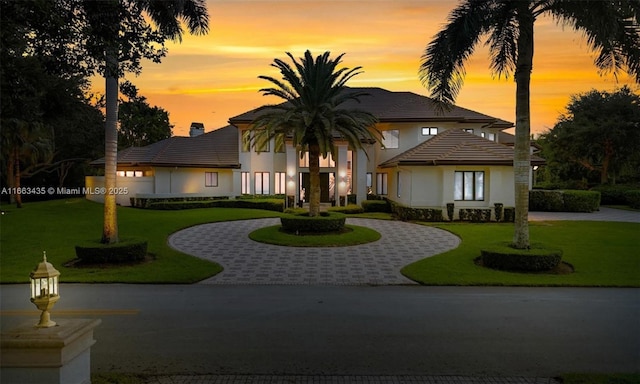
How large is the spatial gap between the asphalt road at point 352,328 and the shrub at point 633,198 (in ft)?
98.4

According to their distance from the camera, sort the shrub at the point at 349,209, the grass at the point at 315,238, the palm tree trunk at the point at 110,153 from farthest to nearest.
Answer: the shrub at the point at 349,209 → the grass at the point at 315,238 → the palm tree trunk at the point at 110,153

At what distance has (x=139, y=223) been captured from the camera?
924 inches

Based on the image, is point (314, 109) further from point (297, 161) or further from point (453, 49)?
point (297, 161)

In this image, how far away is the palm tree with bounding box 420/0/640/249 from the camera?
12.9 meters

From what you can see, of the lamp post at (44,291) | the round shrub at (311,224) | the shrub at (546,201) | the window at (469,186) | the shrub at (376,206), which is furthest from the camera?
the shrub at (546,201)

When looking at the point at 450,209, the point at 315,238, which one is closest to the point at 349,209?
the point at 450,209

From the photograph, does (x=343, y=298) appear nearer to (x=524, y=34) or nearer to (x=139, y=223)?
(x=524, y=34)

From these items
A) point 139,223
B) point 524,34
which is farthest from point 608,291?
point 139,223

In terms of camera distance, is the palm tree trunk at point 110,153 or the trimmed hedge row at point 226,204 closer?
the palm tree trunk at point 110,153

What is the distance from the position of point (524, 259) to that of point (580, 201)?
894 inches

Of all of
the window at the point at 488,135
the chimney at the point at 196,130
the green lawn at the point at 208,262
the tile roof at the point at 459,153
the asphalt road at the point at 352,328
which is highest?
the chimney at the point at 196,130

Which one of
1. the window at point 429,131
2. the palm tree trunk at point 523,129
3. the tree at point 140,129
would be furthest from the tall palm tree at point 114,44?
the tree at point 140,129

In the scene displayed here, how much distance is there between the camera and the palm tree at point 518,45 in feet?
42.3

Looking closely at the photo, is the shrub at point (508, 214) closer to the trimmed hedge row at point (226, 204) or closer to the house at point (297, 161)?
the house at point (297, 161)
